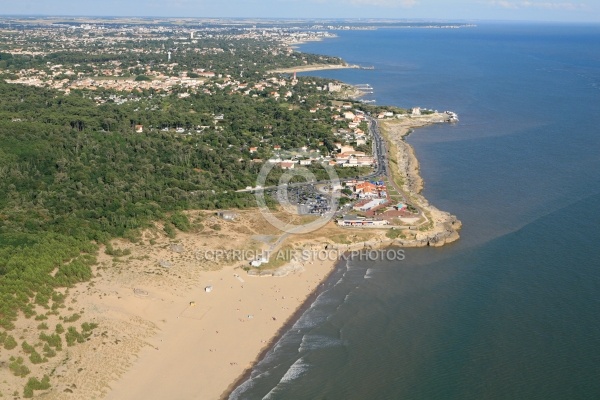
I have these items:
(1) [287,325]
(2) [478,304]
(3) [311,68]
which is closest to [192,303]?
(1) [287,325]

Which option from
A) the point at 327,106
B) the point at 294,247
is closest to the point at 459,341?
the point at 294,247

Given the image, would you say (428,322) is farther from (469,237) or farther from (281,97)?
Answer: (281,97)

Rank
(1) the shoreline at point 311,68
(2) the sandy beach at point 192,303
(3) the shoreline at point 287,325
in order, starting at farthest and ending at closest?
(1) the shoreline at point 311,68, (3) the shoreline at point 287,325, (2) the sandy beach at point 192,303

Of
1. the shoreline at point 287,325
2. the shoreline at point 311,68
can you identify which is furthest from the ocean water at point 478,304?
the shoreline at point 311,68

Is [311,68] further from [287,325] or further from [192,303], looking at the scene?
[287,325]

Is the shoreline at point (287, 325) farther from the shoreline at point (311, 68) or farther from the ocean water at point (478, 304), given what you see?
the shoreline at point (311, 68)

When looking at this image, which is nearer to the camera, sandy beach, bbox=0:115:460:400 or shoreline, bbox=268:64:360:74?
sandy beach, bbox=0:115:460:400

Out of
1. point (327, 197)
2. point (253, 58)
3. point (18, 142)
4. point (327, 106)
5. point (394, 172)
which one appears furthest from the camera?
point (253, 58)

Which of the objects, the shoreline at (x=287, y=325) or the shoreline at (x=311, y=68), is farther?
the shoreline at (x=311, y=68)

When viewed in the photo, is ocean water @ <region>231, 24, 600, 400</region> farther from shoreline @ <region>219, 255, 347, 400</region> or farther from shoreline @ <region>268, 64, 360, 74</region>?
shoreline @ <region>268, 64, 360, 74</region>

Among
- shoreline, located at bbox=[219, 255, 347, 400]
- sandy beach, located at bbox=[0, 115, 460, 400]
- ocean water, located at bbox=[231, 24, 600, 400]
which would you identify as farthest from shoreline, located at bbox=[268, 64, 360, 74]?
shoreline, located at bbox=[219, 255, 347, 400]

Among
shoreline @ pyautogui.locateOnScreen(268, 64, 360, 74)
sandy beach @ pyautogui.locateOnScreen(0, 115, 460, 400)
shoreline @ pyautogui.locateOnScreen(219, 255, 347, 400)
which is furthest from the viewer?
shoreline @ pyautogui.locateOnScreen(268, 64, 360, 74)
